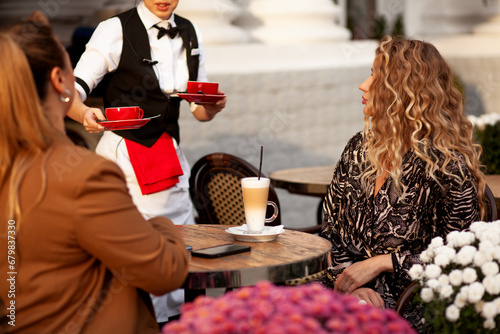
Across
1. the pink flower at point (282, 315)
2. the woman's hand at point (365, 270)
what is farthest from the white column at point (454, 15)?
the pink flower at point (282, 315)

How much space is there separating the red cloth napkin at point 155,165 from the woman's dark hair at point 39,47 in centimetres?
144

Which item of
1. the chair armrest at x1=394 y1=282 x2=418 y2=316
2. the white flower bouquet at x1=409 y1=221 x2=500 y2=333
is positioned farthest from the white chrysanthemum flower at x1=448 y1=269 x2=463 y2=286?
the chair armrest at x1=394 y1=282 x2=418 y2=316

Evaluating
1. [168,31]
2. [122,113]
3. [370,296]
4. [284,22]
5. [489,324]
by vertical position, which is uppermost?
[168,31]

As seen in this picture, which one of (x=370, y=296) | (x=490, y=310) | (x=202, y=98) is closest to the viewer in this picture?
(x=490, y=310)

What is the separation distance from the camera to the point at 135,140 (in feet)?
10.6

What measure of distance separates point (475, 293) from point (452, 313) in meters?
0.08

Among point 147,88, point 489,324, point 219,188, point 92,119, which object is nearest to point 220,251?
point 489,324

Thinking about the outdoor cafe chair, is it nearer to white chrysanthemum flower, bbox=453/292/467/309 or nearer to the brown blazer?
white chrysanthemum flower, bbox=453/292/467/309

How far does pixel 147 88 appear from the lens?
325 cm

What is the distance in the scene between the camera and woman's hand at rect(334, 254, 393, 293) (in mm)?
2535

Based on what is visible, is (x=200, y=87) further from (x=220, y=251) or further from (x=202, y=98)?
(x=220, y=251)

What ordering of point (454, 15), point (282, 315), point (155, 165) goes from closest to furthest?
point (282, 315), point (155, 165), point (454, 15)

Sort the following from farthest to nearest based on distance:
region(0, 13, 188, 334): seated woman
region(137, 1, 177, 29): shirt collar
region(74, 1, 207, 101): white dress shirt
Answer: region(137, 1, 177, 29): shirt collar < region(74, 1, 207, 101): white dress shirt < region(0, 13, 188, 334): seated woman

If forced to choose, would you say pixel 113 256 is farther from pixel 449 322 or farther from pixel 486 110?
pixel 486 110
